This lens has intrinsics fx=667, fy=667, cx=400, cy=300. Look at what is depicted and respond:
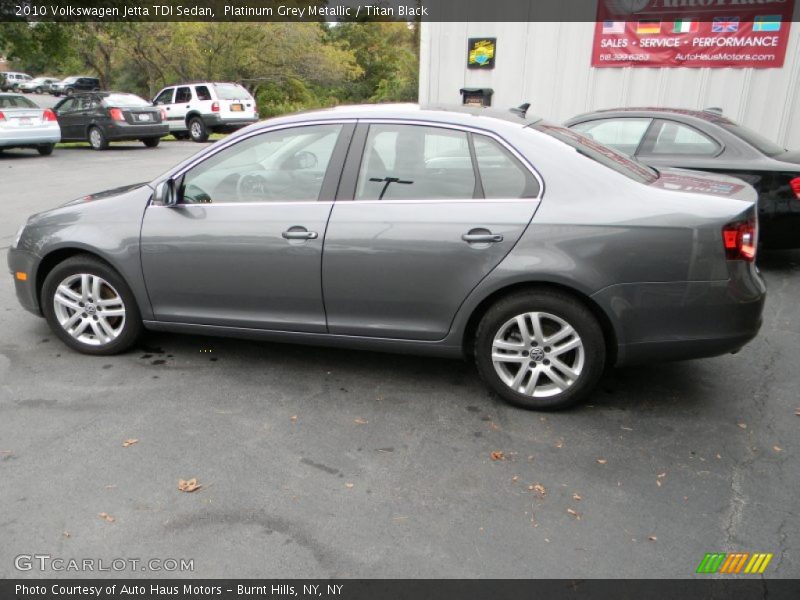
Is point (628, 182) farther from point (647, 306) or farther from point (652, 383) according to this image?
point (652, 383)

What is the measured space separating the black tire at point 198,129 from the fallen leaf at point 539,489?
21217mm

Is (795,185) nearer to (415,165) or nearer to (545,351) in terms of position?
(545,351)

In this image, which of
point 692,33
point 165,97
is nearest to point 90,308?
point 692,33

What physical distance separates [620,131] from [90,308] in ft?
16.9

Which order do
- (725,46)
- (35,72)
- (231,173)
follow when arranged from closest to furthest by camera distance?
(231,173)
(725,46)
(35,72)

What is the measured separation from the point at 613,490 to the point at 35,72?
88.5 m

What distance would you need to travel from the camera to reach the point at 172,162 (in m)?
15.6

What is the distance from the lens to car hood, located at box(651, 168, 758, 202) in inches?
140

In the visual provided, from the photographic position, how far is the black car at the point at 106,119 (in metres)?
17.8

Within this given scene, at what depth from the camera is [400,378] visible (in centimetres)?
417

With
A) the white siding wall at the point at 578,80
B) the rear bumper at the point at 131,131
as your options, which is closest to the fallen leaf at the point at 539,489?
the white siding wall at the point at 578,80

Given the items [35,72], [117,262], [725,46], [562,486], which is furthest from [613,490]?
[35,72]

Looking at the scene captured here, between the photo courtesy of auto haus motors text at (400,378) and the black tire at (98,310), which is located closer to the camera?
the photo courtesy of auto haus motors text at (400,378)

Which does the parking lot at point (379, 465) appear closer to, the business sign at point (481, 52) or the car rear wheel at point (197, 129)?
the business sign at point (481, 52)
